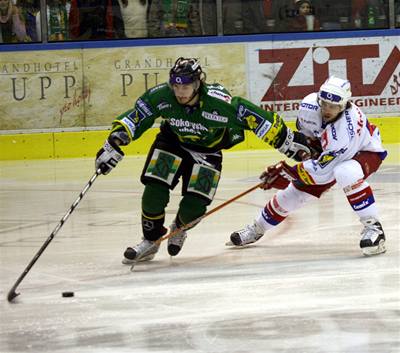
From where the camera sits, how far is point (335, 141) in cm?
566

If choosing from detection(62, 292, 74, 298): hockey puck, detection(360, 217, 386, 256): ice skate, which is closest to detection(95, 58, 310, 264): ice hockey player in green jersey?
detection(360, 217, 386, 256): ice skate

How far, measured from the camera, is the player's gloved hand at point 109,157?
560 centimetres

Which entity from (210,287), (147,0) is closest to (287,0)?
(147,0)

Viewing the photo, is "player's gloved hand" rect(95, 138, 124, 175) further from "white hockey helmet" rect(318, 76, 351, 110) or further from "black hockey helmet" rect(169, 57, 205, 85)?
"white hockey helmet" rect(318, 76, 351, 110)

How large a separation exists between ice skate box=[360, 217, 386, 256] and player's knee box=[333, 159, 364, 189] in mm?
223

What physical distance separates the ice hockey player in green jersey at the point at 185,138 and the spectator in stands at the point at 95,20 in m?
6.07

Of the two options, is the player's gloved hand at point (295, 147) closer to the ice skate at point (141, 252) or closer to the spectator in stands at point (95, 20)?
the ice skate at point (141, 252)

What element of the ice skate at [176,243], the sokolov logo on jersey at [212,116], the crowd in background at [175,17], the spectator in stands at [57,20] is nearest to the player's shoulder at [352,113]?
the sokolov logo on jersey at [212,116]

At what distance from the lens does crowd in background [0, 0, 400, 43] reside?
460 inches

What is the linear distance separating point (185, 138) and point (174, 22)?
6.23 metres

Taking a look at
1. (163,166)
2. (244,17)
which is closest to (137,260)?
(163,166)

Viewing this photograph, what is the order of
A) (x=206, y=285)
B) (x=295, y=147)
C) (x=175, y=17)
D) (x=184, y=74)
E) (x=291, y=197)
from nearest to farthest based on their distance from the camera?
1. (x=206, y=285)
2. (x=184, y=74)
3. (x=295, y=147)
4. (x=291, y=197)
5. (x=175, y=17)

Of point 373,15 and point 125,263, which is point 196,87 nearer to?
point 125,263

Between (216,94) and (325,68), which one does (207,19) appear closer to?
(325,68)
